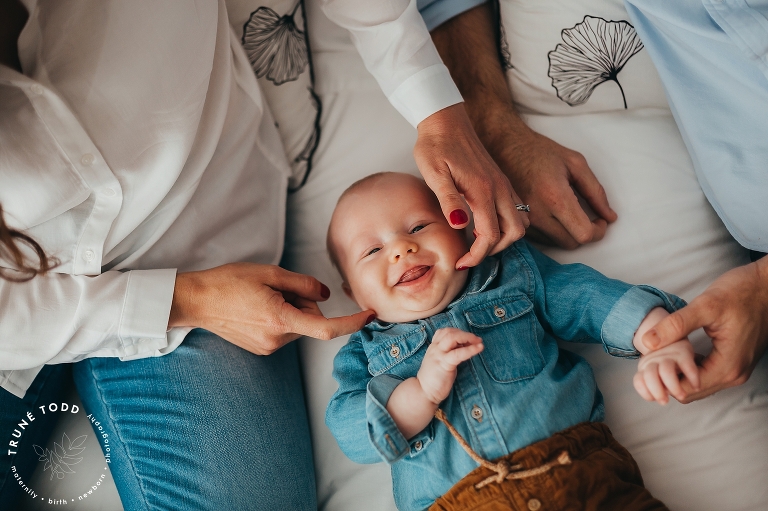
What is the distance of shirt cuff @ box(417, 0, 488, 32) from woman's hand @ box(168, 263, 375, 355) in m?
0.82

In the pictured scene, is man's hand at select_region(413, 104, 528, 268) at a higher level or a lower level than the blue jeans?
higher

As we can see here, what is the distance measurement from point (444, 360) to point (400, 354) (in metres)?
0.17

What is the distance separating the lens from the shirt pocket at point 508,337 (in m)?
1.02

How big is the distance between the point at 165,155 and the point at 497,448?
81 cm

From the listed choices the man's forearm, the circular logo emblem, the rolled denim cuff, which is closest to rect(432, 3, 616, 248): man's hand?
the man's forearm

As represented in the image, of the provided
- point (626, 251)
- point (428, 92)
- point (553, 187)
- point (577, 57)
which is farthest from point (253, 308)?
point (577, 57)

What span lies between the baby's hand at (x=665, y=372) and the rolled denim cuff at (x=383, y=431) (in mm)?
391

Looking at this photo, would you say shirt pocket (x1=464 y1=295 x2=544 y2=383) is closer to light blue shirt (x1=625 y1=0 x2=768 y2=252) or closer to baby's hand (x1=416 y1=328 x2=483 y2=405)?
baby's hand (x1=416 y1=328 x2=483 y2=405)

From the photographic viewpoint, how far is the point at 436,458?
100cm

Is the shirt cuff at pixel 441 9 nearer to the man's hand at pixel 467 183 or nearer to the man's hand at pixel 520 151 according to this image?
the man's hand at pixel 520 151

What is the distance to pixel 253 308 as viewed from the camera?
1063 mm

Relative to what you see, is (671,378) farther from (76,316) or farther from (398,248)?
(76,316)

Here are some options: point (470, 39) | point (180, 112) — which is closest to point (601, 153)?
point (470, 39)

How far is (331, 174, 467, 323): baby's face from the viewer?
105cm
